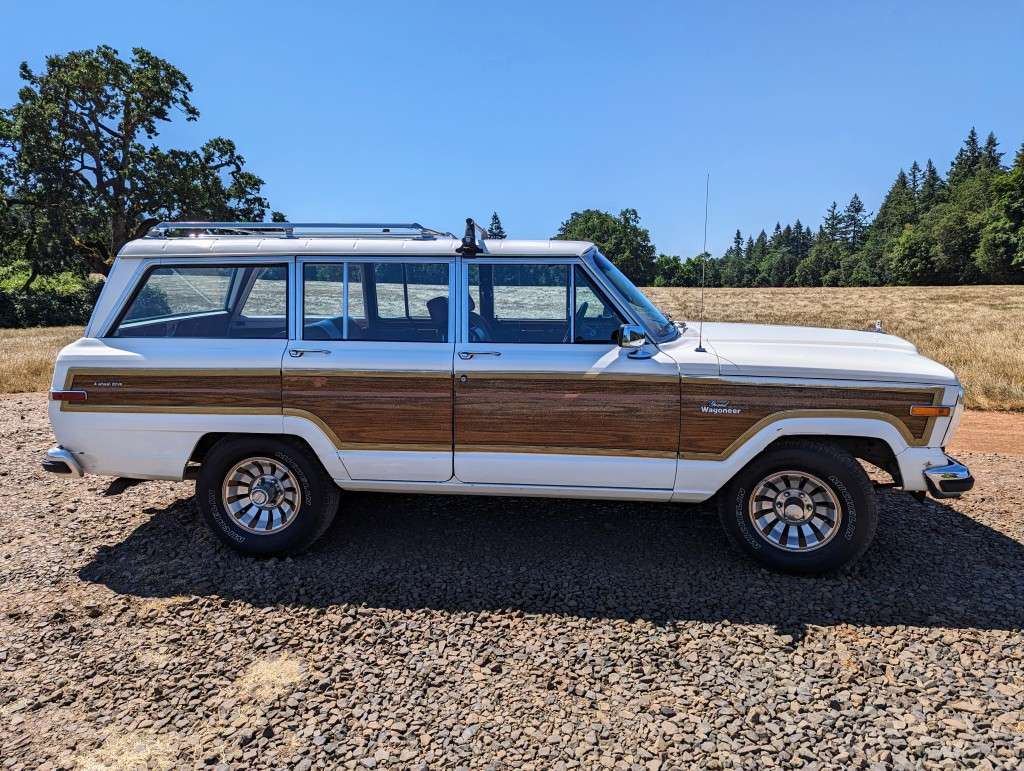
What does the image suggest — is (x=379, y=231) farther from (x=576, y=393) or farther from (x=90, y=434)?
(x=90, y=434)

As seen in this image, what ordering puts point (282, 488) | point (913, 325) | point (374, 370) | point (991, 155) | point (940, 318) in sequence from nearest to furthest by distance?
point (374, 370)
point (282, 488)
point (913, 325)
point (940, 318)
point (991, 155)

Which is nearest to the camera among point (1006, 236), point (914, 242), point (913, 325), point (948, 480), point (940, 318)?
point (948, 480)

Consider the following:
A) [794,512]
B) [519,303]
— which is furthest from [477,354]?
[794,512]

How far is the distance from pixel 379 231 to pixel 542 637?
2954mm

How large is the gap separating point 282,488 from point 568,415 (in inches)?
82.3

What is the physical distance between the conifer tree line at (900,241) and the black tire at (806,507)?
161 feet


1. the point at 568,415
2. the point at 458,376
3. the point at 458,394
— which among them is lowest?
the point at 568,415

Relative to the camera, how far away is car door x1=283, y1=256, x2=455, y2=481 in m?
4.15

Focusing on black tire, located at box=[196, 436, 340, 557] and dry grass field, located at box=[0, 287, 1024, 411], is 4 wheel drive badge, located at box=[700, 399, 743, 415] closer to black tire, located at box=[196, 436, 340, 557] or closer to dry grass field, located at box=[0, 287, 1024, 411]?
black tire, located at box=[196, 436, 340, 557]

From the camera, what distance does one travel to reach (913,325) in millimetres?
21797

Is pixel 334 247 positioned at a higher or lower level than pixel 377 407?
higher

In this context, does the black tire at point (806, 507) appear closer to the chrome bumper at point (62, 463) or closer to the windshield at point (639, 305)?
the windshield at point (639, 305)

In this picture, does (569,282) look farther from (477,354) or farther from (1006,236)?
(1006,236)

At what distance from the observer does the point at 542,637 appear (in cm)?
349
